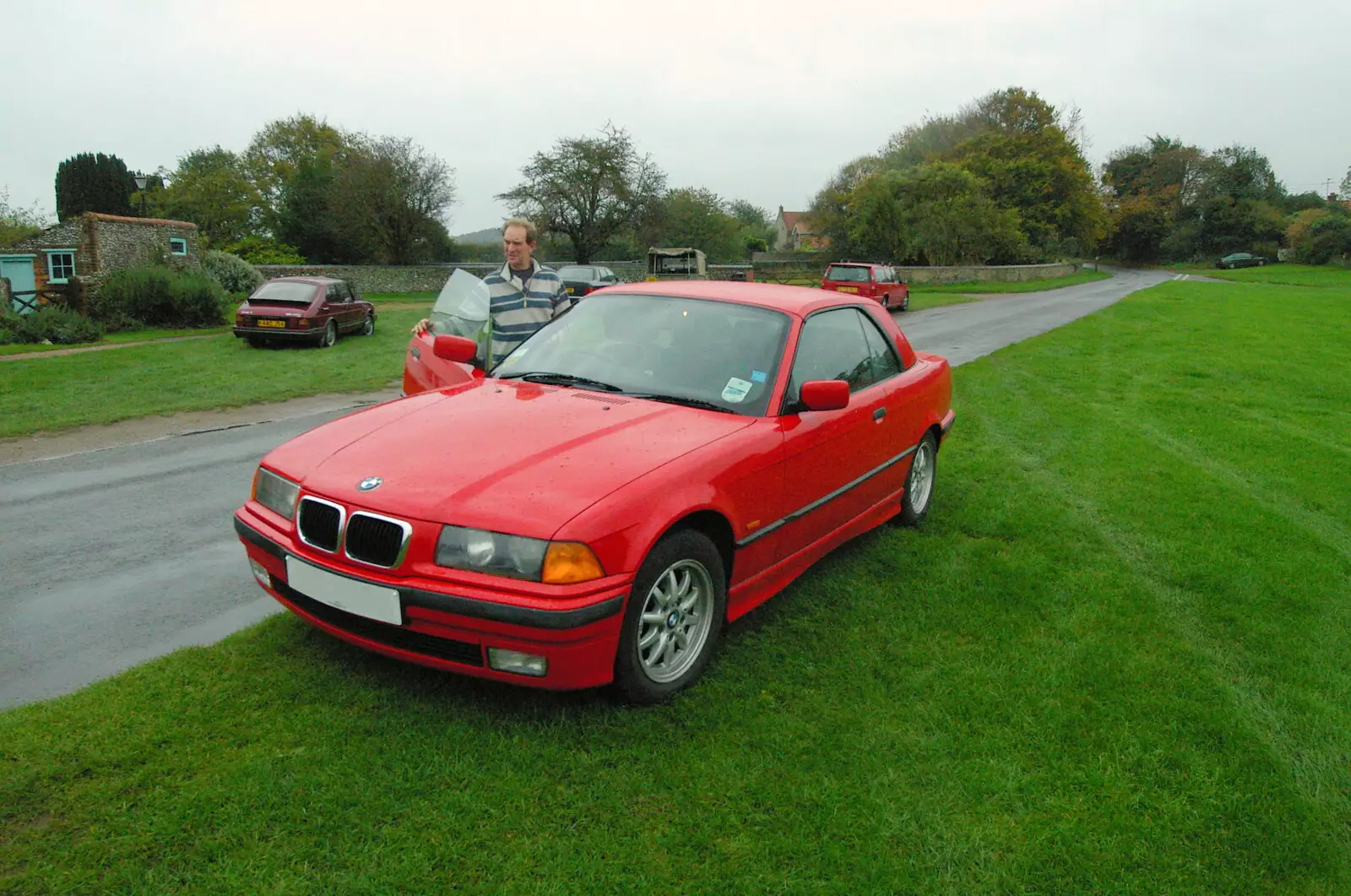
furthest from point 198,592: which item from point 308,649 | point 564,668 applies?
point 564,668

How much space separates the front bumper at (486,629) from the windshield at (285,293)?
1607 centimetres

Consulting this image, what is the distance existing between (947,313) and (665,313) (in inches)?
944

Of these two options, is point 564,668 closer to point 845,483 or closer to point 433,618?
point 433,618

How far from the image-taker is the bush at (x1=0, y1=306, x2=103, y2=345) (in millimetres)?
17734

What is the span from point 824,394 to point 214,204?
182 feet

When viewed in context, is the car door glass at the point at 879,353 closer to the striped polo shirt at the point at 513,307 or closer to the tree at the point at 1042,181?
the striped polo shirt at the point at 513,307

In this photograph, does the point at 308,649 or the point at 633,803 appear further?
→ the point at 308,649

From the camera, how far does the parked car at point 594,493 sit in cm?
303

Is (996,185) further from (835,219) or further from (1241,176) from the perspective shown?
(1241,176)

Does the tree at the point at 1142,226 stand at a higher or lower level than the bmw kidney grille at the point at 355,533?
higher

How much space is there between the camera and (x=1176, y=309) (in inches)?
1041

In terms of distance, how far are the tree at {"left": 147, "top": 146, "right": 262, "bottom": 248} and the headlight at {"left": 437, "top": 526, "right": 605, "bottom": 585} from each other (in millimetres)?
50132

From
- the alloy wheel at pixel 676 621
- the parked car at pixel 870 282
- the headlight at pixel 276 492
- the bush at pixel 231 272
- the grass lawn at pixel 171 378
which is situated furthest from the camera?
the bush at pixel 231 272

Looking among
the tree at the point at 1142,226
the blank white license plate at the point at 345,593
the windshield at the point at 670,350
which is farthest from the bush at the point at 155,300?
the tree at the point at 1142,226
